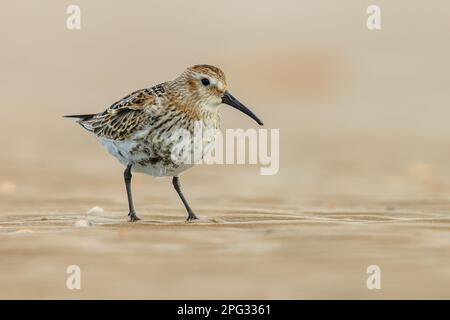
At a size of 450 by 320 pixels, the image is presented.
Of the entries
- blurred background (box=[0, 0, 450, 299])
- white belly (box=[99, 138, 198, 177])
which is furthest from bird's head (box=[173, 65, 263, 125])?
blurred background (box=[0, 0, 450, 299])

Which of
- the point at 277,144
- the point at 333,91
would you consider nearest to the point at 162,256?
the point at 277,144

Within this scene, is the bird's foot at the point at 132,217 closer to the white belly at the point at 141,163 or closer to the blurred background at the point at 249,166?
the blurred background at the point at 249,166

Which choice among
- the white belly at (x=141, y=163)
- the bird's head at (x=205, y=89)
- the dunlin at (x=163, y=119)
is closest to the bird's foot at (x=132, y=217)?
the dunlin at (x=163, y=119)

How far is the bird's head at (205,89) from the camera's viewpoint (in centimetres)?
1076

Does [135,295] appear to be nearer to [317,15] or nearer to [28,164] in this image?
[28,164]

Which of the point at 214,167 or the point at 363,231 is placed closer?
the point at 363,231

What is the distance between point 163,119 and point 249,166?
4016 millimetres

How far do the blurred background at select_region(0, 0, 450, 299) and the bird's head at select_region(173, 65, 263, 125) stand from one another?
3.80ft

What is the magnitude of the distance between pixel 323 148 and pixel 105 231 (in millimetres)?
6642

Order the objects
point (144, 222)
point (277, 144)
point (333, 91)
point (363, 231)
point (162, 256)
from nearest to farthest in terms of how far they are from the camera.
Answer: point (162, 256), point (363, 231), point (144, 222), point (277, 144), point (333, 91)

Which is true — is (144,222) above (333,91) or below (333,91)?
below

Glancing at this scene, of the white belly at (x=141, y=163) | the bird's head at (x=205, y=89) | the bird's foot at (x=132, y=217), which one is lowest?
the bird's foot at (x=132, y=217)

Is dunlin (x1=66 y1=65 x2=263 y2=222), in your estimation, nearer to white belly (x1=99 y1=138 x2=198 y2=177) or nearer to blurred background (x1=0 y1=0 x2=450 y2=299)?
white belly (x1=99 y1=138 x2=198 y2=177)

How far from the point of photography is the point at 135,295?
7277 millimetres
